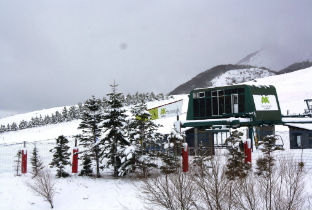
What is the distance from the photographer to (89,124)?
1634 cm

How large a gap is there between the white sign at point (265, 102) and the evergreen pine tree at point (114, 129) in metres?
13.1

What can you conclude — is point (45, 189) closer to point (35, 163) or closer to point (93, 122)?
point (35, 163)

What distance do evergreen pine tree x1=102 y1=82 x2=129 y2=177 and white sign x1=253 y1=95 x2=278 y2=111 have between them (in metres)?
13.1

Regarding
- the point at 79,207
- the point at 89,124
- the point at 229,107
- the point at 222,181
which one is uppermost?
the point at 229,107

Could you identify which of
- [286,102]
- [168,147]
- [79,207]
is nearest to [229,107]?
[168,147]

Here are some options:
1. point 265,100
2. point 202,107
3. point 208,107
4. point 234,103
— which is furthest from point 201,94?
point 265,100

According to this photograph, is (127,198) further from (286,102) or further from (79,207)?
(286,102)

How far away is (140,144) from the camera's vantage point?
15.9 m

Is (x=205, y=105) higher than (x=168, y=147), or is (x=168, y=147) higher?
(x=205, y=105)

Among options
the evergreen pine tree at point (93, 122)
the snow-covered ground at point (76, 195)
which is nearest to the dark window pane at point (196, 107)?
the evergreen pine tree at point (93, 122)

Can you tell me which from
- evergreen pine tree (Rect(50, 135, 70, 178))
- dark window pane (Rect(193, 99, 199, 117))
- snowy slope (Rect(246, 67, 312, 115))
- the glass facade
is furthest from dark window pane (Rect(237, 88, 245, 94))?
snowy slope (Rect(246, 67, 312, 115))

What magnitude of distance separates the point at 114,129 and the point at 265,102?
15.3 metres

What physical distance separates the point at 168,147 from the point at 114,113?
3.34 metres

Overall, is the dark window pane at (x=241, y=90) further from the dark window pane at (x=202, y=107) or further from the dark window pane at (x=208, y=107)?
the dark window pane at (x=202, y=107)
